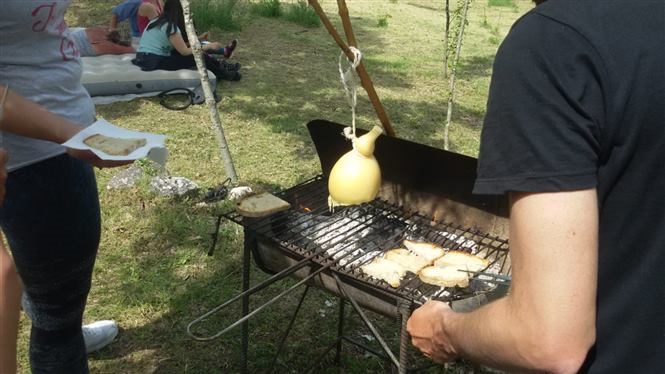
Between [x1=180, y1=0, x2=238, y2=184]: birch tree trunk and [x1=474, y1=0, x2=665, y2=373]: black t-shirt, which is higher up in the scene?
[x1=474, y1=0, x2=665, y2=373]: black t-shirt

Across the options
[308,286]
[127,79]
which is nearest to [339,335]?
[308,286]

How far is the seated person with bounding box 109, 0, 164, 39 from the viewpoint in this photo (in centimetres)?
735

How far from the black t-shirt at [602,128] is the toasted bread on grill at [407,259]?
89cm

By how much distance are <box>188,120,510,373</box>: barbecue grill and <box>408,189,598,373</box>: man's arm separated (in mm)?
602

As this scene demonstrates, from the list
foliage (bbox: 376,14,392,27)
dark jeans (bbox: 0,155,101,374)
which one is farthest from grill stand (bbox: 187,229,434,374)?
foliage (bbox: 376,14,392,27)

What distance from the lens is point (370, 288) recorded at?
176 cm

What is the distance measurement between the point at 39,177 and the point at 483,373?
215cm

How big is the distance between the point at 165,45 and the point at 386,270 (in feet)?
17.9

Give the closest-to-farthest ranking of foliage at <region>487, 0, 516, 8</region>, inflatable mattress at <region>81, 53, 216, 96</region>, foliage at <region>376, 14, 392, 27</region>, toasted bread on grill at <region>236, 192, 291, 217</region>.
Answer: toasted bread on grill at <region>236, 192, 291, 217</region> → inflatable mattress at <region>81, 53, 216, 96</region> → foliage at <region>376, 14, 392, 27</region> → foliage at <region>487, 0, 516, 8</region>

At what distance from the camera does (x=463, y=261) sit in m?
1.95

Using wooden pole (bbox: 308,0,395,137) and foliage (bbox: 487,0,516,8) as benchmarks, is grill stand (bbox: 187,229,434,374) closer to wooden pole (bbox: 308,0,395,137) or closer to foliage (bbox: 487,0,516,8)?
wooden pole (bbox: 308,0,395,137)

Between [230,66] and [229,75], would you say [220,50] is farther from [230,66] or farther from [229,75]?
[229,75]

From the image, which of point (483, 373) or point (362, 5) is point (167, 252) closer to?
point (483, 373)

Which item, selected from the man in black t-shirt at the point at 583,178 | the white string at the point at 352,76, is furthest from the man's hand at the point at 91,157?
the man in black t-shirt at the point at 583,178
